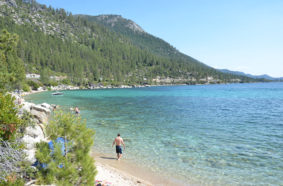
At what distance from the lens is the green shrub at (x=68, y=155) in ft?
22.5

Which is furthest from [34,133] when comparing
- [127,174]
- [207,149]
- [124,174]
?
[207,149]

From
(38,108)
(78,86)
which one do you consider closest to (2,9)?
(78,86)

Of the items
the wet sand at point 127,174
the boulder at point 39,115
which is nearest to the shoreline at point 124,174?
the wet sand at point 127,174

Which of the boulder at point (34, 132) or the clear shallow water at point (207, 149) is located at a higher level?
the boulder at point (34, 132)

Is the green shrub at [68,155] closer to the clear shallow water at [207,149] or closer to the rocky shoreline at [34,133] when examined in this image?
the rocky shoreline at [34,133]

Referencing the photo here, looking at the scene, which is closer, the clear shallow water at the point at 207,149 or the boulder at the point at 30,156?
the boulder at the point at 30,156

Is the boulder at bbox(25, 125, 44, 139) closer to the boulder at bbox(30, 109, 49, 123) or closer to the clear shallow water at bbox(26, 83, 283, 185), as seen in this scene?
the clear shallow water at bbox(26, 83, 283, 185)

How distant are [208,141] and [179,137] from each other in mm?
3107

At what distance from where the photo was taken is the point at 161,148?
17391mm

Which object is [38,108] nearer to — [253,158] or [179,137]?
[179,137]

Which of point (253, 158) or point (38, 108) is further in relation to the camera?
point (38, 108)

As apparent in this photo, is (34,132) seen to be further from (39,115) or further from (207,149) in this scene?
(207,149)

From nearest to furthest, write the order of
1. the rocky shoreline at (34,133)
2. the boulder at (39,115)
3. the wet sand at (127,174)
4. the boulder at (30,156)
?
the boulder at (30,156), the rocky shoreline at (34,133), the wet sand at (127,174), the boulder at (39,115)

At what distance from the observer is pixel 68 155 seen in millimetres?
7031
